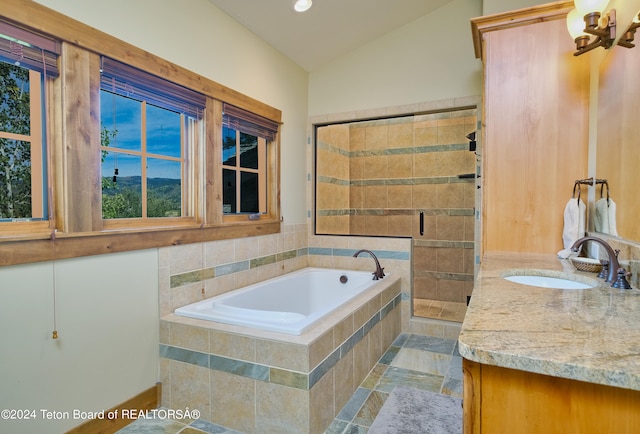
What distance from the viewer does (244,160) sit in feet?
9.75

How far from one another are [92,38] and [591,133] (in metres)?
2.65

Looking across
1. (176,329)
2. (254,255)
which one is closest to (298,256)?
(254,255)

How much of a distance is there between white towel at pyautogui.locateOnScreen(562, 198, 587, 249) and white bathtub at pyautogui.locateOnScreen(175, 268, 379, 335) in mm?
1329

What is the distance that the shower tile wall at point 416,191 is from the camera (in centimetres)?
437

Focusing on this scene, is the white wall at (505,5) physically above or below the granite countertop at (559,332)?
above

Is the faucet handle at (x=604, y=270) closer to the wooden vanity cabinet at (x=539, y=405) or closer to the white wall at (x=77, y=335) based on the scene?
the wooden vanity cabinet at (x=539, y=405)

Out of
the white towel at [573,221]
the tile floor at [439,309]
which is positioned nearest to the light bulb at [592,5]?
the white towel at [573,221]

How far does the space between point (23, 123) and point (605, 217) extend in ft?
9.02

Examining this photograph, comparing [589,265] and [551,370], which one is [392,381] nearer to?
[589,265]

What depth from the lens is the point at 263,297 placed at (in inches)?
110

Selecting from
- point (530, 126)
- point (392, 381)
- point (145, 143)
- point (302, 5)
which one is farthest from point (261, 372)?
point (302, 5)

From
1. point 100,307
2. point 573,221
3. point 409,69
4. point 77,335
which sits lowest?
point 77,335

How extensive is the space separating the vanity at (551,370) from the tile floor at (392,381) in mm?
1294

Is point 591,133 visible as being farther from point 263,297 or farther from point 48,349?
point 48,349
